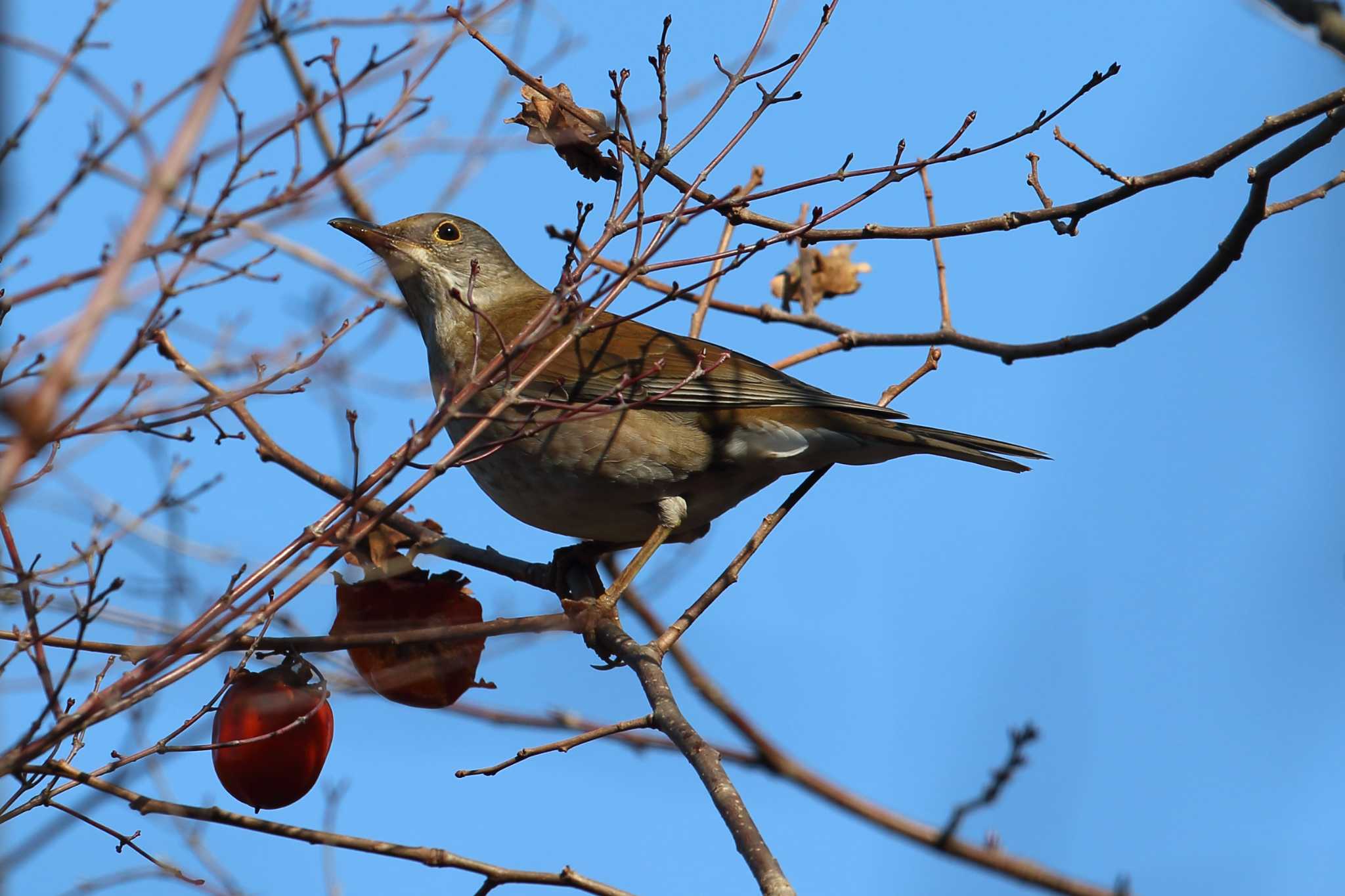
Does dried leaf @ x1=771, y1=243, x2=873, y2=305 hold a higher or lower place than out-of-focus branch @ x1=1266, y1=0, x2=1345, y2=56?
higher

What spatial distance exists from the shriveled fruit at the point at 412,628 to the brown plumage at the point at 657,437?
99cm

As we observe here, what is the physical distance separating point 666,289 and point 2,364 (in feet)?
9.62

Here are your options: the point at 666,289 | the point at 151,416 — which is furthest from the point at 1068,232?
the point at 151,416

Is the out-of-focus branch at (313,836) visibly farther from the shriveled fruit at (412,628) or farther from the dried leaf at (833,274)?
the dried leaf at (833,274)

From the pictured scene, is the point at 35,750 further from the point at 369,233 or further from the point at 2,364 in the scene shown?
the point at 369,233

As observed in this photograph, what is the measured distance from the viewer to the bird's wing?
591 cm

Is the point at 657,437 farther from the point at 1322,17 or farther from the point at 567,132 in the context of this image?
the point at 1322,17

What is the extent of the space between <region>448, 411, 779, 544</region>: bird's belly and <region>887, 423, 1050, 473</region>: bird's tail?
0.77m

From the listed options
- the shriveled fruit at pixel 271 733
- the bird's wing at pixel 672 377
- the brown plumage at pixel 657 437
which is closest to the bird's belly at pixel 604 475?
the brown plumage at pixel 657 437

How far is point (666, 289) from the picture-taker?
5738 mm

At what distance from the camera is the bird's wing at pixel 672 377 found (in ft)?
19.4

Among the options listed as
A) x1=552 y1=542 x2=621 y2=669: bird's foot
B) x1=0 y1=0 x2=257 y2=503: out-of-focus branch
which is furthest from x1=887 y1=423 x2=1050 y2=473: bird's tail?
x1=0 y1=0 x2=257 y2=503: out-of-focus branch

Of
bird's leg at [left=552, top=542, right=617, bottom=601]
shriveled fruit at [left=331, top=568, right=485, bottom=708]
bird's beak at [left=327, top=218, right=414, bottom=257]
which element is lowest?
shriveled fruit at [left=331, top=568, right=485, bottom=708]

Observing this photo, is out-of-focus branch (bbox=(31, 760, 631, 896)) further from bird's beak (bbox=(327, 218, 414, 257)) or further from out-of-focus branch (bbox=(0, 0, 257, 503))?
bird's beak (bbox=(327, 218, 414, 257))
